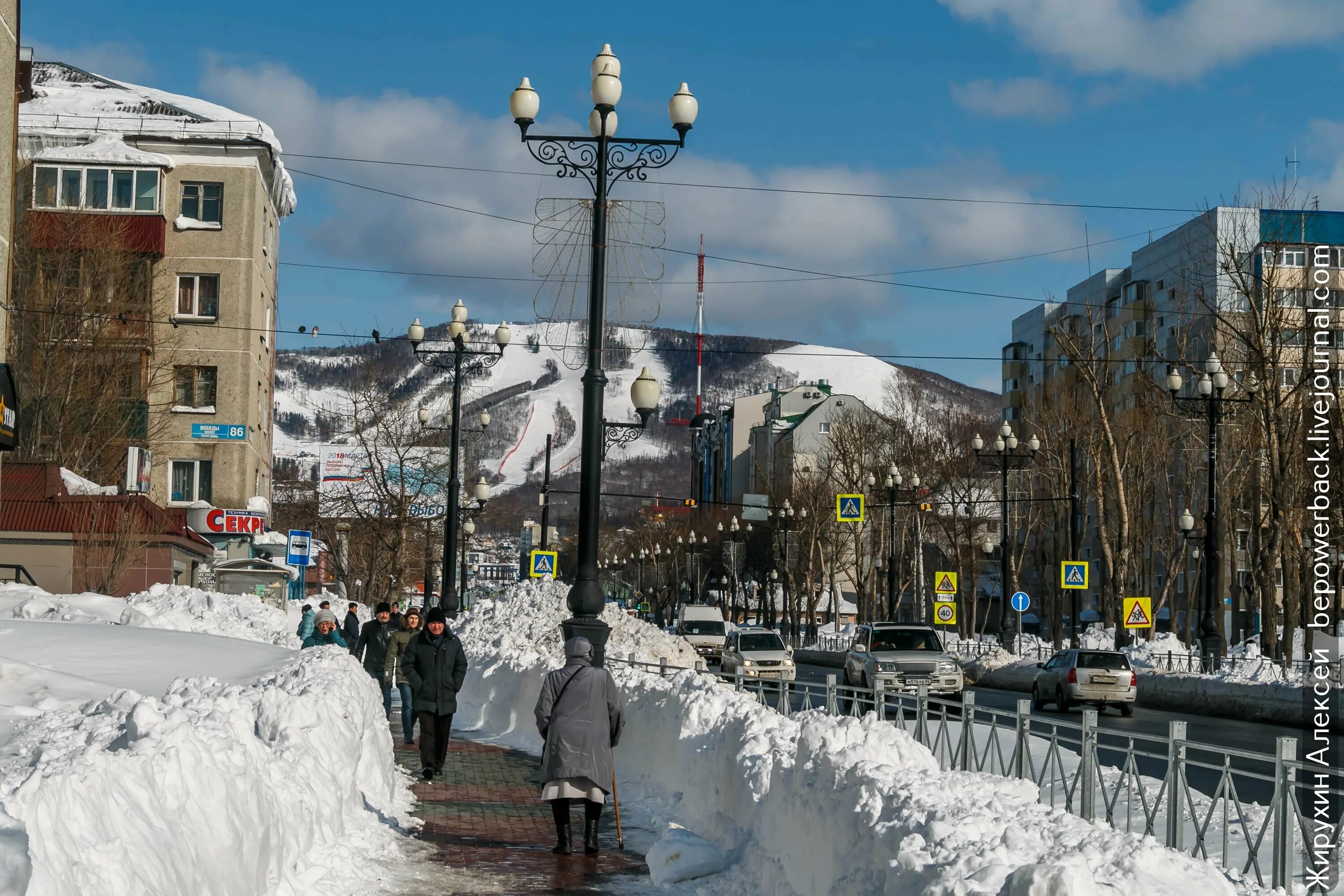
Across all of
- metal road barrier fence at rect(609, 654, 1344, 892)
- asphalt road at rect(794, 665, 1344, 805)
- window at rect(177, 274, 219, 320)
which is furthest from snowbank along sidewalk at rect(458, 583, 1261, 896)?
window at rect(177, 274, 219, 320)

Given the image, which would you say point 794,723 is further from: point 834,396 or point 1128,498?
point 834,396

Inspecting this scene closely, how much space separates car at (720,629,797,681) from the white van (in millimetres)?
13087

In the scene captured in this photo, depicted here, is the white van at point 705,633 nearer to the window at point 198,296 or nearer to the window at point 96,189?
the window at point 198,296

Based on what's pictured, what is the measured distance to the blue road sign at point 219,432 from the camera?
56.1 m

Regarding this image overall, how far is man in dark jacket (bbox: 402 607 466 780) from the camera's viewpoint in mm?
16234

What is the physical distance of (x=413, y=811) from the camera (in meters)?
13.7

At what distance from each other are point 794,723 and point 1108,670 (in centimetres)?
2120

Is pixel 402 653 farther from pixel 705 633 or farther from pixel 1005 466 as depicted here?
pixel 705 633

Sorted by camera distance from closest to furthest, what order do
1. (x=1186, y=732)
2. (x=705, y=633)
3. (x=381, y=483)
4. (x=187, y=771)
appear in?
(x=187, y=771), (x=1186, y=732), (x=381, y=483), (x=705, y=633)

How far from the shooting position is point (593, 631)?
1627 cm

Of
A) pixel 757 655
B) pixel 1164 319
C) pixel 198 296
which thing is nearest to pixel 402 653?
pixel 757 655

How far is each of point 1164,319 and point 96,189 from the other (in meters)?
63.2

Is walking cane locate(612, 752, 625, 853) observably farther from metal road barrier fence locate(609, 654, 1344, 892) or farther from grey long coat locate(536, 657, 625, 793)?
metal road barrier fence locate(609, 654, 1344, 892)

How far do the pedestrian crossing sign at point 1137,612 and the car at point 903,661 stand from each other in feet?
22.6
